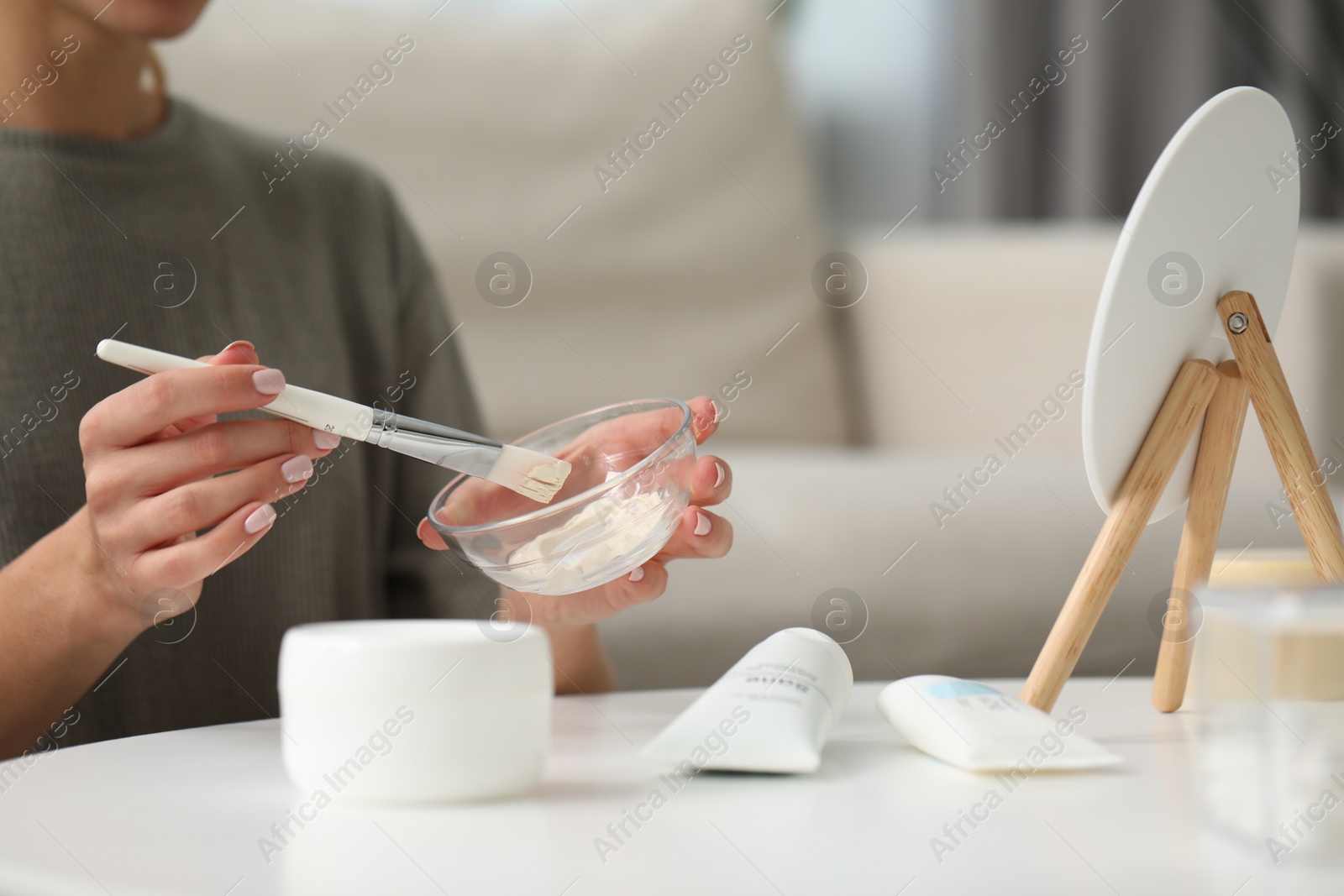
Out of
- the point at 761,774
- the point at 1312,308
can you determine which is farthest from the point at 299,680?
the point at 1312,308

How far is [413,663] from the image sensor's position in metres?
0.40

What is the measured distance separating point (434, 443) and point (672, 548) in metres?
0.16

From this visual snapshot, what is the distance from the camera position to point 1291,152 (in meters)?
0.55

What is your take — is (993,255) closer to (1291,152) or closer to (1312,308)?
(1312,308)

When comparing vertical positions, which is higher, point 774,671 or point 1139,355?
point 1139,355

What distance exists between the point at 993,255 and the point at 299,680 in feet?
4.64

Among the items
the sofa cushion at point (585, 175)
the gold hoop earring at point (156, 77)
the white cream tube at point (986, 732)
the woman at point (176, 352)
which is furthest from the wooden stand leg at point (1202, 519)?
the sofa cushion at point (585, 175)

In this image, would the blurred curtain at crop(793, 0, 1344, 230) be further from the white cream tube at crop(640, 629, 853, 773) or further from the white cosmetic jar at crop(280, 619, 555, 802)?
the white cosmetic jar at crop(280, 619, 555, 802)

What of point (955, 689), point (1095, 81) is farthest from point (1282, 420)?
point (1095, 81)

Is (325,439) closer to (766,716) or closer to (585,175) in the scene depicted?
(766,716)

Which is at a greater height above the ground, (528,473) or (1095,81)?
(1095,81)

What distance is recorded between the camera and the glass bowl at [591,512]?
1.62 ft

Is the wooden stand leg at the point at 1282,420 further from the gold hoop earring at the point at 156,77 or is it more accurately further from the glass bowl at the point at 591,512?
the gold hoop earring at the point at 156,77

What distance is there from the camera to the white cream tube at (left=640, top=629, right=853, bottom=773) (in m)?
0.45
